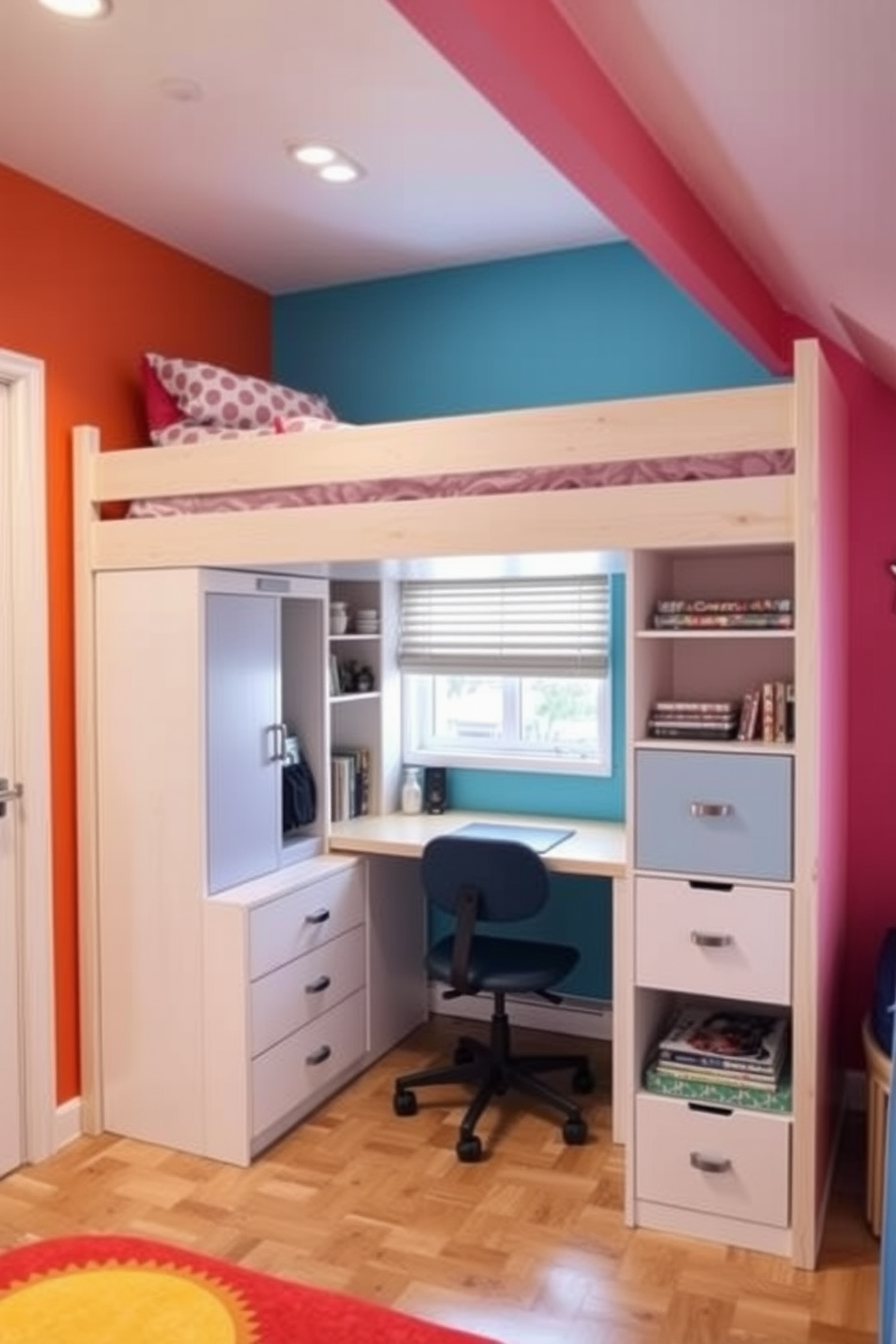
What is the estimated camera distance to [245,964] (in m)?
2.86

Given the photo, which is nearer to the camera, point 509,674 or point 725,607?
point 725,607

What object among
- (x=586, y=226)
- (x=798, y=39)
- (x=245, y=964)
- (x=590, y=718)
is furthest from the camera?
(x=590, y=718)

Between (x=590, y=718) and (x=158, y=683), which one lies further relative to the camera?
(x=590, y=718)

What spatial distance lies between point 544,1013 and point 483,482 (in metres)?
1.99

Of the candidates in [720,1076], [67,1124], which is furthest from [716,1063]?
[67,1124]

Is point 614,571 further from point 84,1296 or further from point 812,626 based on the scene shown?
point 84,1296

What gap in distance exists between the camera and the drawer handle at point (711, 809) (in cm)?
246

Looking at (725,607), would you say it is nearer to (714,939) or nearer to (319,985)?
(714,939)

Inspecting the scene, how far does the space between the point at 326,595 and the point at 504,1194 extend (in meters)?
1.79

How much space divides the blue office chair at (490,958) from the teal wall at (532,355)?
0.55 metres

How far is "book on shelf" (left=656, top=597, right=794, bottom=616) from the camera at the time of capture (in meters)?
2.54

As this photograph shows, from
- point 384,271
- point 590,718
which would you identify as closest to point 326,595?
point 590,718

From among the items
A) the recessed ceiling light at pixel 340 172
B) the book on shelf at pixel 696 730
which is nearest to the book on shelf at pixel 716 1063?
the book on shelf at pixel 696 730

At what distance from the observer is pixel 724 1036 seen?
271 cm
